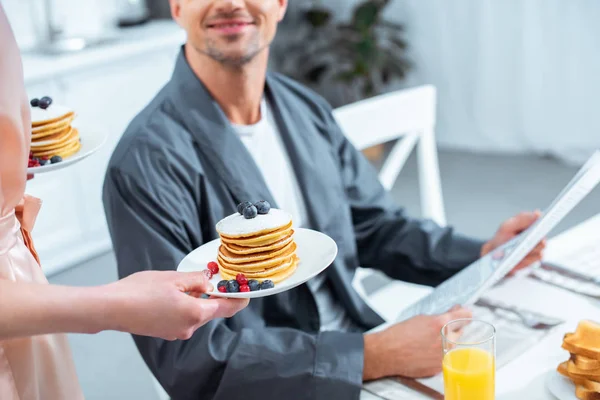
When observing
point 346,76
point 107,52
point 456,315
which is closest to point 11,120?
point 456,315

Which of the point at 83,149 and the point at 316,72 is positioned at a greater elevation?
the point at 83,149

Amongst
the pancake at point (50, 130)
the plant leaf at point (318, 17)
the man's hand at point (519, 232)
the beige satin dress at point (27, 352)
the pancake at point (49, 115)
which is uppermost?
the pancake at point (49, 115)

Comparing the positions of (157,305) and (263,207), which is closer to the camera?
(157,305)

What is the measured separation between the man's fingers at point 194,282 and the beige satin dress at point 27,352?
0.59ft

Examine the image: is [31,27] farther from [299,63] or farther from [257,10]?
[257,10]

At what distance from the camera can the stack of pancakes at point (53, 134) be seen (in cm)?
109

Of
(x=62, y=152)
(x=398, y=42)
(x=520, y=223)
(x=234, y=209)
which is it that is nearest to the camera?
(x=62, y=152)

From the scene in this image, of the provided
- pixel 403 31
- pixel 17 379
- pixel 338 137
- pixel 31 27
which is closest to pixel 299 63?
pixel 403 31

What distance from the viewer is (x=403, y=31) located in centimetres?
473

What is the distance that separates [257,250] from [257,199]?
0.52 metres

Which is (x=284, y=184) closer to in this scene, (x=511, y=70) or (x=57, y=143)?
(x=57, y=143)

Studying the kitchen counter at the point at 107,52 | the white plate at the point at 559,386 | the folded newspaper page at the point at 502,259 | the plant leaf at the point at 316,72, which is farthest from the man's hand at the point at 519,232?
the plant leaf at the point at 316,72

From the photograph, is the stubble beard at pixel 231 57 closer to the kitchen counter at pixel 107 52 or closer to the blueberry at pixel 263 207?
the blueberry at pixel 263 207

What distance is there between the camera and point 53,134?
1.11 metres
